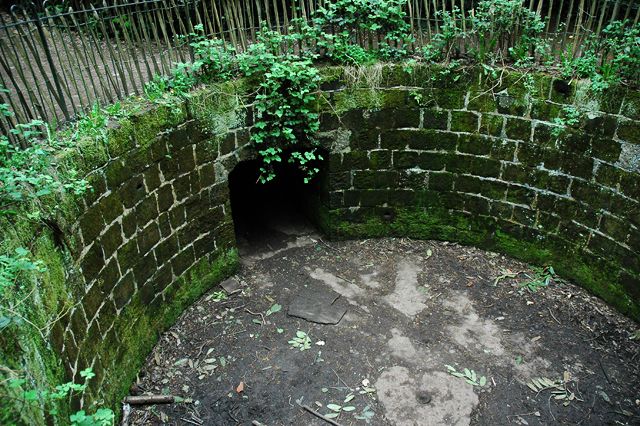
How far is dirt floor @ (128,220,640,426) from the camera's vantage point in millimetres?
4508

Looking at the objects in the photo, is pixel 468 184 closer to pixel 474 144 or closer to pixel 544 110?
pixel 474 144

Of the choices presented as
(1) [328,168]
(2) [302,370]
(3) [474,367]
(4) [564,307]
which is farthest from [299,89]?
(4) [564,307]

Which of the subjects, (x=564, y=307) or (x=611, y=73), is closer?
(x=611, y=73)

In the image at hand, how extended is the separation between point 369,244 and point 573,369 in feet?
9.37

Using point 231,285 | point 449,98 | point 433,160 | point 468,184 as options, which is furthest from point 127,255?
point 468,184

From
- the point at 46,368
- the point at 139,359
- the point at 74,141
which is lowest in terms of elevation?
the point at 139,359

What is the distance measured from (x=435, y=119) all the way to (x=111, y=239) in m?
3.95

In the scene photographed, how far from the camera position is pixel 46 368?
10.0 ft

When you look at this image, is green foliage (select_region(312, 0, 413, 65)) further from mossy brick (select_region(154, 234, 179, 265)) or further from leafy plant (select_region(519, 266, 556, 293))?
leafy plant (select_region(519, 266, 556, 293))

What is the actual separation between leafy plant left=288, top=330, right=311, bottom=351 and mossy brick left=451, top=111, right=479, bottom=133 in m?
3.08

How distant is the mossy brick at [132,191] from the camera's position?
4.48 meters

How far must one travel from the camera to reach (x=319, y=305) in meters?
5.71

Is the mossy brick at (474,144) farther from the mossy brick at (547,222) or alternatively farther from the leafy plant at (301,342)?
the leafy plant at (301,342)

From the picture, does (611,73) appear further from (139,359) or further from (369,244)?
(139,359)
